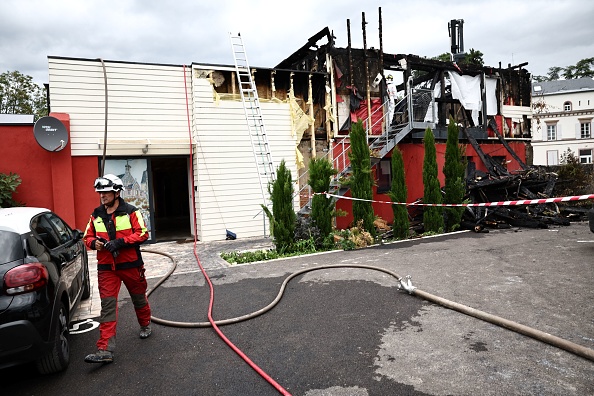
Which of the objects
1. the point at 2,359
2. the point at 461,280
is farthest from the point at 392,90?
the point at 2,359

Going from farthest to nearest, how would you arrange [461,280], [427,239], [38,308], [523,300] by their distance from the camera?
[427,239] < [461,280] < [523,300] < [38,308]

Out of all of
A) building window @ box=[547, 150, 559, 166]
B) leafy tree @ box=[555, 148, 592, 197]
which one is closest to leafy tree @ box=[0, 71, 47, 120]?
leafy tree @ box=[555, 148, 592, 197]

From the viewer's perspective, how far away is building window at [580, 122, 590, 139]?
48.5 m

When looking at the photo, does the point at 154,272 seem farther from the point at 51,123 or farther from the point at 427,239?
the point at 427,239

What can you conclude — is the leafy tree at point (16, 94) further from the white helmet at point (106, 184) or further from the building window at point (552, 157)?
the building window at point (552, 157)

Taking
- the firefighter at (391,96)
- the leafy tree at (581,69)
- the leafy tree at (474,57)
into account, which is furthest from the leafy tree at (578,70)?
the firefighter at (391,96)

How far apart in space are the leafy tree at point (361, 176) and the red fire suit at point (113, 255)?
6468mm

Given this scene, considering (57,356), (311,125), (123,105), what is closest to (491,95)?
(311,125)

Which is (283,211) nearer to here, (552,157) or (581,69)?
(552,157)

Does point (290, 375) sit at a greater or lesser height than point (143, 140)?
lesser

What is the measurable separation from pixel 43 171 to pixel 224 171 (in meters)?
4.62

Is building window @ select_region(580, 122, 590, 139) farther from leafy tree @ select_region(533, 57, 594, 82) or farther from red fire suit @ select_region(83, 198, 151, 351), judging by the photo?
red fire suit @ select_region(83, 198, 151, 351)

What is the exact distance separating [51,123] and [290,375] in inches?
357

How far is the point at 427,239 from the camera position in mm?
10203
